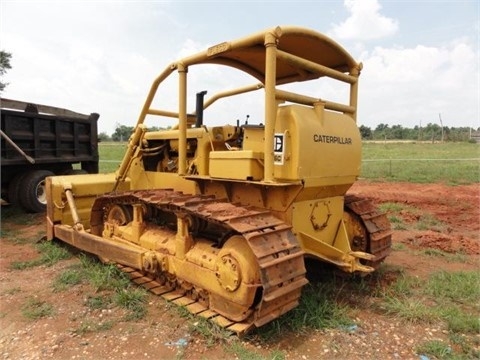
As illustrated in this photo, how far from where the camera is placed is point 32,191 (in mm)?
8000

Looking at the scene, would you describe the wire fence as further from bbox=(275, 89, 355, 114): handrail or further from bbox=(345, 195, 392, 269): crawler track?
bbox=(275, 89, 355, 114): handrail

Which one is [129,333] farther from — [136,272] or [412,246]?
[412,246]

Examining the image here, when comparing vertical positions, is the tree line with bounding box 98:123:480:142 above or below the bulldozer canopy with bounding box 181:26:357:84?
above

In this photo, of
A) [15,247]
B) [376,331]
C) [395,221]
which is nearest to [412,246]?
[395,221]

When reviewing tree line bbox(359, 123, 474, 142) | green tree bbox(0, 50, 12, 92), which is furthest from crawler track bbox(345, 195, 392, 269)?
tree line bbox(359, 123, 474, 142)

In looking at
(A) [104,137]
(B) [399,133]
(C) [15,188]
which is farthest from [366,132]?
(C) [15,188]

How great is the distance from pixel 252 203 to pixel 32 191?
241 inches

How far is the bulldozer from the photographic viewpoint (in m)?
3.14

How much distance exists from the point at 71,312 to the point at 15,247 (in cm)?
288

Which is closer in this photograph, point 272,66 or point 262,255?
point 262,255

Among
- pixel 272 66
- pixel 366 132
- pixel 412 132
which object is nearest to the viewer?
pixel 272 66

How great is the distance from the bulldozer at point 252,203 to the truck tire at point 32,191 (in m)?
3.50

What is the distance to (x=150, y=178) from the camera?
205 inches

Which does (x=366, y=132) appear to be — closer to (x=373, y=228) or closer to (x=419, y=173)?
(x=419, y=173)
